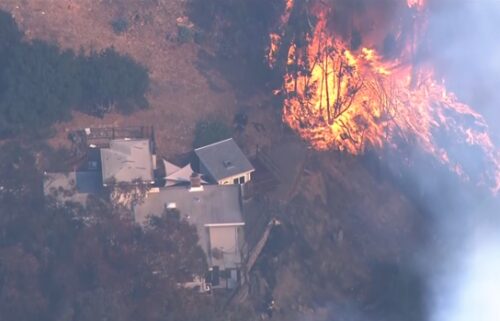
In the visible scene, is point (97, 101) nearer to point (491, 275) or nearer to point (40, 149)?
point (40, 149)

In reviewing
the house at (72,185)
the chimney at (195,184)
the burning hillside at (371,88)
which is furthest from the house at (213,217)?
the burning hillside at (371,88)

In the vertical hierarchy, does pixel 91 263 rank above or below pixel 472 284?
above

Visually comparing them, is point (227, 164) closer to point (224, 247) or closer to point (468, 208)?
point (224, 247)

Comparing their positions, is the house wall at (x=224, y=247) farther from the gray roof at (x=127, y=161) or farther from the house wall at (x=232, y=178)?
the gray roof at (x=127, y=161)

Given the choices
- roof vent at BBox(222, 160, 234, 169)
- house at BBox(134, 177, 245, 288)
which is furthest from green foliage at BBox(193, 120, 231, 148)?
house at BBox(134, 177, 245, 288)

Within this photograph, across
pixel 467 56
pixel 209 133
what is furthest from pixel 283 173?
pixel 467 56

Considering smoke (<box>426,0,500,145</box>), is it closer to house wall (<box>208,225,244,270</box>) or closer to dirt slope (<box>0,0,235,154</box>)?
dirt slope (<box>0,0,235,154</box>)
